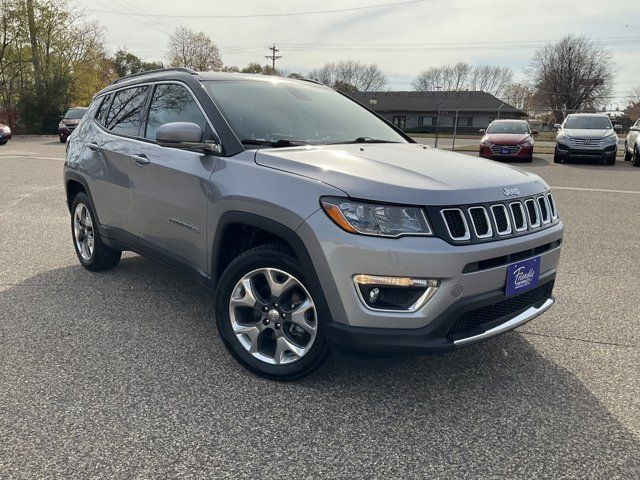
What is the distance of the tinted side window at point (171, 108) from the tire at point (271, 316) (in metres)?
1.05

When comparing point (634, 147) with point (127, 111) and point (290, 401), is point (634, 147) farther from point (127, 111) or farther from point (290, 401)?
point (290, 401)

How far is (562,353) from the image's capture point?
3412mm

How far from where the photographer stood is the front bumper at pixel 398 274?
2432 mm

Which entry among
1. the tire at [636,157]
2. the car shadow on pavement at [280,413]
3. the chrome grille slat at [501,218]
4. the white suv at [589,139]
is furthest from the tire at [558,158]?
the chrome grille slat at [501,218]

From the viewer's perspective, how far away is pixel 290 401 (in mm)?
2805

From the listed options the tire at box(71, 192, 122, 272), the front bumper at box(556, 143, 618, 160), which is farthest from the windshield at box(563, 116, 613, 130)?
the tire at box(71, 192, 122, 272)

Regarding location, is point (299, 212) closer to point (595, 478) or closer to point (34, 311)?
point (595, 478)

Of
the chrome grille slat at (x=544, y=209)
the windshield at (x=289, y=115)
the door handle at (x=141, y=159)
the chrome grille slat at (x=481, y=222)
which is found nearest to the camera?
the chrome grille slat at (x=481, y=222)

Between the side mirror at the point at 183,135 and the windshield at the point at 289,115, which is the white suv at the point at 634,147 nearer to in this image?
the windshield at the point at 289,115

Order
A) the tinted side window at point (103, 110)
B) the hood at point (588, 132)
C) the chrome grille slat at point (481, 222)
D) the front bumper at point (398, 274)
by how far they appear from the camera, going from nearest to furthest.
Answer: the front bumper at point (398, 274) < the chrome grille slat at point (481, 222) < the tinted side window at point (103, 110) < the hood at point (588, 132)

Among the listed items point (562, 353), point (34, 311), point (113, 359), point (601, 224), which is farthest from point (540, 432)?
point (601, 224)

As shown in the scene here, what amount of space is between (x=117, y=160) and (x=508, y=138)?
15438 millimetres

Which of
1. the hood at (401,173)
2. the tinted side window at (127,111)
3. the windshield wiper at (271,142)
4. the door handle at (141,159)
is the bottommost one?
the door handle at (141,159)

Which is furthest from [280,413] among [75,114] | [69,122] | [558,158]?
[75,114]
